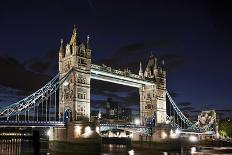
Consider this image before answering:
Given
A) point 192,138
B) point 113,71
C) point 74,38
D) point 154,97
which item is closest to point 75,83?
point 74,38

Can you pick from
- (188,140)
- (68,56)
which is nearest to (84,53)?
(68,56)

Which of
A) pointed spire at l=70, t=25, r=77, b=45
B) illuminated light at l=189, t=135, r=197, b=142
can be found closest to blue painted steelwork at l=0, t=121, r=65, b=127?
pointed spire at l=70, t=25, r=77, b=45

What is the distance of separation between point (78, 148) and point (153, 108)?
80.5 ft

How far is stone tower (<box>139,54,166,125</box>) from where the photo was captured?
65500 millimetres

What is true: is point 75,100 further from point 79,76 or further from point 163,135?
point 163,135

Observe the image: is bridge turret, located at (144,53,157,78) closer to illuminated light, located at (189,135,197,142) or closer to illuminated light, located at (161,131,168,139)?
illuminated light, located at (161,131,168,139)

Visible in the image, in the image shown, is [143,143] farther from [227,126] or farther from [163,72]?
[227,126]

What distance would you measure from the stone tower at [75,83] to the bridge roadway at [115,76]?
2.54 m

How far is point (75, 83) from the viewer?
4878 cm

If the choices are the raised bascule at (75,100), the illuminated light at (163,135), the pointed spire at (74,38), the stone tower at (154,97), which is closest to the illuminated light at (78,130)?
the raised bascule at (75,100)

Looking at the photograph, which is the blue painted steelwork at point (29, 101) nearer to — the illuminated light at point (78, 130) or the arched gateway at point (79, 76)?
the arched gateway at point (79, 76)

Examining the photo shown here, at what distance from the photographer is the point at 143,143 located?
63.9 metres

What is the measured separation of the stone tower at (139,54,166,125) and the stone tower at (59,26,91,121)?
1711cm

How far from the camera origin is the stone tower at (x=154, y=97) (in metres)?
65.5
